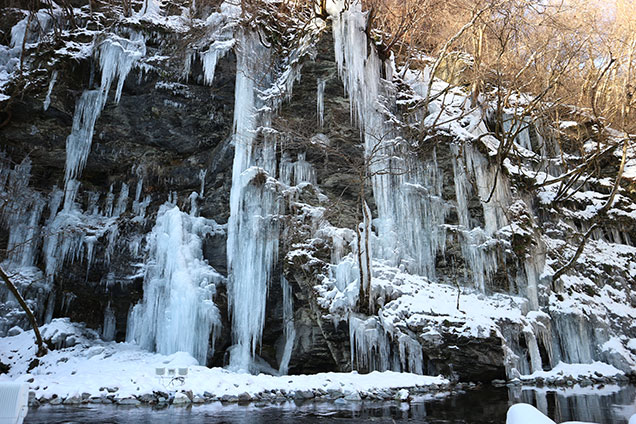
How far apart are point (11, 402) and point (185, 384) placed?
5579 millimetres

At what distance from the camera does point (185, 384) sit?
8.44m

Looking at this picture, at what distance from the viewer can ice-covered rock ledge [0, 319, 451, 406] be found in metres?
7.86

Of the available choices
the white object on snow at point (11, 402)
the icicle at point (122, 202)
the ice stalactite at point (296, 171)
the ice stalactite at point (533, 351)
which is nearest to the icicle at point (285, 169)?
the ice stalactite at point (296, 171)

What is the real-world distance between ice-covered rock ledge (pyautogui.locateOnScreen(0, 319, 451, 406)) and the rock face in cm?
120

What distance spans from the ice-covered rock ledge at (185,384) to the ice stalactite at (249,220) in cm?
176

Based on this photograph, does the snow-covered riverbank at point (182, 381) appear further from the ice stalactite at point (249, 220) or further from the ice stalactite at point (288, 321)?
the ice stalactite at point (288, 321)

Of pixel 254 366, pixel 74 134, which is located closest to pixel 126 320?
pixel 254 366

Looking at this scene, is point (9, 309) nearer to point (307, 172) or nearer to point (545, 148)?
point (307, 172)

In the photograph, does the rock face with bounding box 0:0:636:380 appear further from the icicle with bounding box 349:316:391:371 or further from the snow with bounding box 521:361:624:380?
the snow with bounding box 521:361:624:380

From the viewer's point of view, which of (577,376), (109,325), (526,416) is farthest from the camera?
(109,325)

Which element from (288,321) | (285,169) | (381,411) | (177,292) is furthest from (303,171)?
(381,411)

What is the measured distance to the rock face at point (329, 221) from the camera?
1062 centimetres

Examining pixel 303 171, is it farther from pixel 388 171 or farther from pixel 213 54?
pixel 213 54

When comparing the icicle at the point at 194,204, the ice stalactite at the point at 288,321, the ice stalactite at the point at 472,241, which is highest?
the icicle at the point at 194,204
